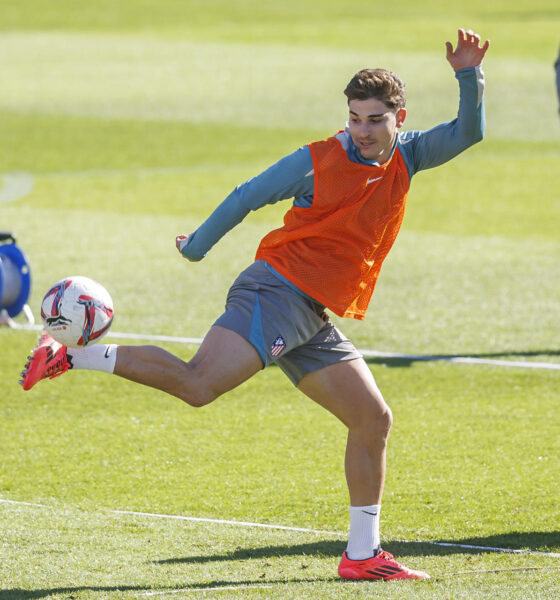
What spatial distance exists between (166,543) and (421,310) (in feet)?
19.5

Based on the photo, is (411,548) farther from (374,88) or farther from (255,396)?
(255,396)

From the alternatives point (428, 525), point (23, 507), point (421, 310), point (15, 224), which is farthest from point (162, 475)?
point (15, 224)

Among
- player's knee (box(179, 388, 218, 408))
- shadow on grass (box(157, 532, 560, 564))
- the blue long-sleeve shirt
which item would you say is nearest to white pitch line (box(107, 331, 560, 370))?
shadow on grass (box(157, 532, 560, 564))

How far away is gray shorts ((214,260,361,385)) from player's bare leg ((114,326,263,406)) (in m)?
0.06

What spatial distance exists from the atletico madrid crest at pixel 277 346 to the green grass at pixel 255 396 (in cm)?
99

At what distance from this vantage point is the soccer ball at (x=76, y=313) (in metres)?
5.25

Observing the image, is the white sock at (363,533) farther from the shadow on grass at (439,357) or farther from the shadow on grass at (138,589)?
the shadow on grass at (439,357)

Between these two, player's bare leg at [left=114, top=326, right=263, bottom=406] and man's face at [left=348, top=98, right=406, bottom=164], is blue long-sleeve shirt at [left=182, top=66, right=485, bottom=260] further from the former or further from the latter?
player's bare leg at [left=114, top=326, right=263, bottom=406]

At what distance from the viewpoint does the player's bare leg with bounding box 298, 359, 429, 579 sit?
17.7 ft

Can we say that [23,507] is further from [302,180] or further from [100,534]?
[302,180]

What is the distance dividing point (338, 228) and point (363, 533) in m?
1.35

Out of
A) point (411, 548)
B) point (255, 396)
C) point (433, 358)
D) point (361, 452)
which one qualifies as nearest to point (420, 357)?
point (433, 358)

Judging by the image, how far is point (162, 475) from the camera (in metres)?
7.11

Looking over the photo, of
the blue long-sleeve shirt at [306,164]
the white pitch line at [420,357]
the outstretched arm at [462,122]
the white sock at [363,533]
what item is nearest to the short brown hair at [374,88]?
the blue long-sleeve shirt at [306,164]
